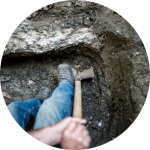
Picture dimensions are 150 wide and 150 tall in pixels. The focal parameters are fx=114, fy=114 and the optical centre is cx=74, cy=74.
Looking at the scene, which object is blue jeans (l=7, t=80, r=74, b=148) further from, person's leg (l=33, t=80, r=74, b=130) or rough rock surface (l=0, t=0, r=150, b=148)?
rough rock surface (l=0, t=0, r=150, b=148)

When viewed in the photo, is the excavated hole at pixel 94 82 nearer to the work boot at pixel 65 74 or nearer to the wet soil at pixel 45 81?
the wet soil at pixel 45 81

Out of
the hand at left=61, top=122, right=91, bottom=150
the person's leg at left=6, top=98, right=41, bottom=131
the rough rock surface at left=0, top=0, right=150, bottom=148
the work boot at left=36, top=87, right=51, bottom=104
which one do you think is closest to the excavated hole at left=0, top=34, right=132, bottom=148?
the rough rock surface at left=0, top=0, right=150, bottom=148

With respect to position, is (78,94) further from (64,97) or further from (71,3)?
(71,3)

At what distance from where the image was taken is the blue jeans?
100 centimetres

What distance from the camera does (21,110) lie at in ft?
3.93

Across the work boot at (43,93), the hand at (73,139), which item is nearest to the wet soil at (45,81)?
the work boot at (43,93)

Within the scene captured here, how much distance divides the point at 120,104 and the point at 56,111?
923 millimetres

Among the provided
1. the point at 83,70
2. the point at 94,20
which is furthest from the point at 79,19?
the point at 83,70

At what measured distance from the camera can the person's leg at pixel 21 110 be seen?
1127 millimetres

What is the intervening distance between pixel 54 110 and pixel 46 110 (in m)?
0.07

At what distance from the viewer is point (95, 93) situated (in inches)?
70.9

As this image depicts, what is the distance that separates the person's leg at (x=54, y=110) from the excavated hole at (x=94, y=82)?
0.55 meters

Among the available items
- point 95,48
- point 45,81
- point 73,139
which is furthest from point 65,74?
point 73,139

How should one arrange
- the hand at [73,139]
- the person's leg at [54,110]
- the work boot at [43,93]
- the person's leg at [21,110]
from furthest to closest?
1. the work boot at [43,93]
2. the person's leg at [21,110]
3. the person's leg at [54,110]
4. the hand at [73,139]
